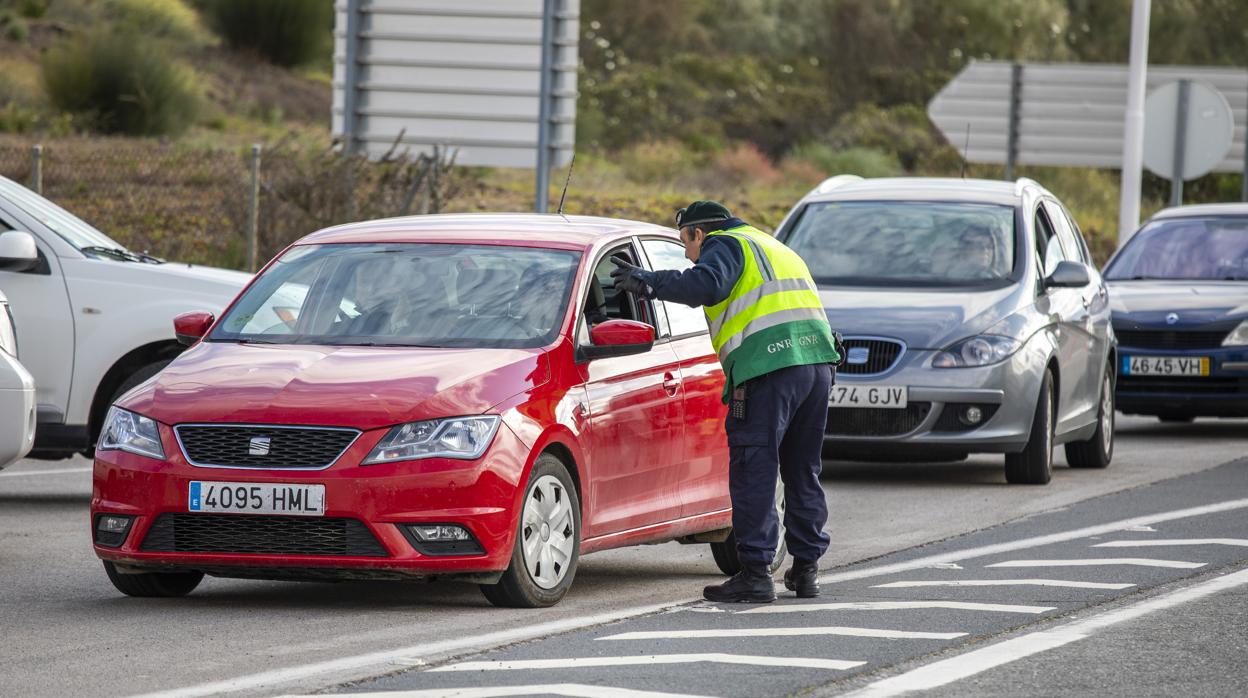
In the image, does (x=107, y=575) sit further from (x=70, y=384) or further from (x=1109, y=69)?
(x=1109, y=69)

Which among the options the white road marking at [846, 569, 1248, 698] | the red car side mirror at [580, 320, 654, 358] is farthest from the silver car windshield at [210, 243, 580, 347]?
the white road marking at [846, 569, 1248, 698]

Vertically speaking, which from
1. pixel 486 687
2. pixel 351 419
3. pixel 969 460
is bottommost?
pixel 969 460

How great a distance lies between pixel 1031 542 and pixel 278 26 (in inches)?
1213

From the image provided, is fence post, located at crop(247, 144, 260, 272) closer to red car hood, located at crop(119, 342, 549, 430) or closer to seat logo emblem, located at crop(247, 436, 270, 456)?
red car hood, located at crop(119, 342, 549, 430)

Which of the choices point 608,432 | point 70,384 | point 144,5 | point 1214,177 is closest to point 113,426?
point 608,432

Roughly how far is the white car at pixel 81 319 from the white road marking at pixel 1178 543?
4808mm

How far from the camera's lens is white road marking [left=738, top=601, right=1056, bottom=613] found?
850 cm

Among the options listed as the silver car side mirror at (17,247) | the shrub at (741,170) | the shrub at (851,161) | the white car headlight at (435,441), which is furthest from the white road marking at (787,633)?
the shrub at (851,161)

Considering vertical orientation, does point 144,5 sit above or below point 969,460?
above

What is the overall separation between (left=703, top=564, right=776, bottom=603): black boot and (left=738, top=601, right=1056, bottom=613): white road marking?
0.22ft

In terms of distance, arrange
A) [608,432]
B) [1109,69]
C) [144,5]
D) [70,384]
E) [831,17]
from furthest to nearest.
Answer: [831,17], [144,5], [1109,69], [70,384], [608,432]

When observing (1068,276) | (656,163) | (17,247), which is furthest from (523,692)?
(656,163)

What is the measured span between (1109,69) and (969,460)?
48.0 ft

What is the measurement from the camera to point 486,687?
6.70m
